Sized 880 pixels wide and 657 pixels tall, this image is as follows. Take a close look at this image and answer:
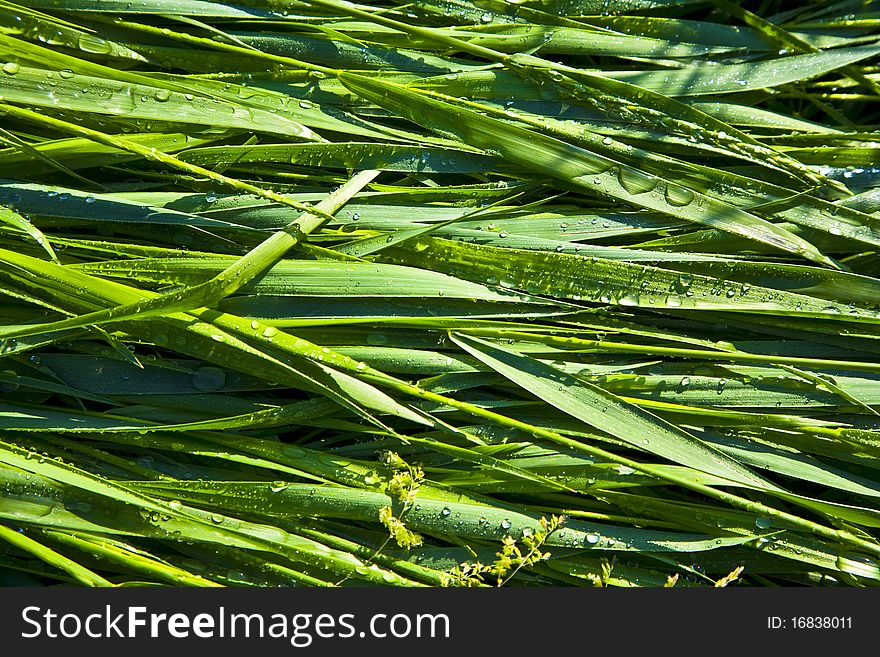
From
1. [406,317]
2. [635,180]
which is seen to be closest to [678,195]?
[635,180]

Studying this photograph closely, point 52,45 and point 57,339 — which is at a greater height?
point 52,45

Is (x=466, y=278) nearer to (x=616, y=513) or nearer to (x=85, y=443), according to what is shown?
(x=616, y=513)

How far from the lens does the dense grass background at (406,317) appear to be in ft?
3.28

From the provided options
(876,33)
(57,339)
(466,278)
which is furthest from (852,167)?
(57,339)

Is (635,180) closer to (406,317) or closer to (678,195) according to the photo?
(678,195)

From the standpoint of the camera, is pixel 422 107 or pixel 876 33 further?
pixel 876 33

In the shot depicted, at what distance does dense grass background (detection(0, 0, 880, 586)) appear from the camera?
3.28 ft

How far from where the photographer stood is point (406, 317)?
3.32 feet

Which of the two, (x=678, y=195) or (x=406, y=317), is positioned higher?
(x=678, y=195)

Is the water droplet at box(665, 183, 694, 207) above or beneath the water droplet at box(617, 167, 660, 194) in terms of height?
beneath

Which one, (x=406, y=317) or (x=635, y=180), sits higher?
(x=635, y=180)

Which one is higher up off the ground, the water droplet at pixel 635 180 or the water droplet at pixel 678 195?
the water droplet at pixel 635 180

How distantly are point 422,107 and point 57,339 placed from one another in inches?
28.3

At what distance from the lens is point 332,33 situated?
1.08 meters
